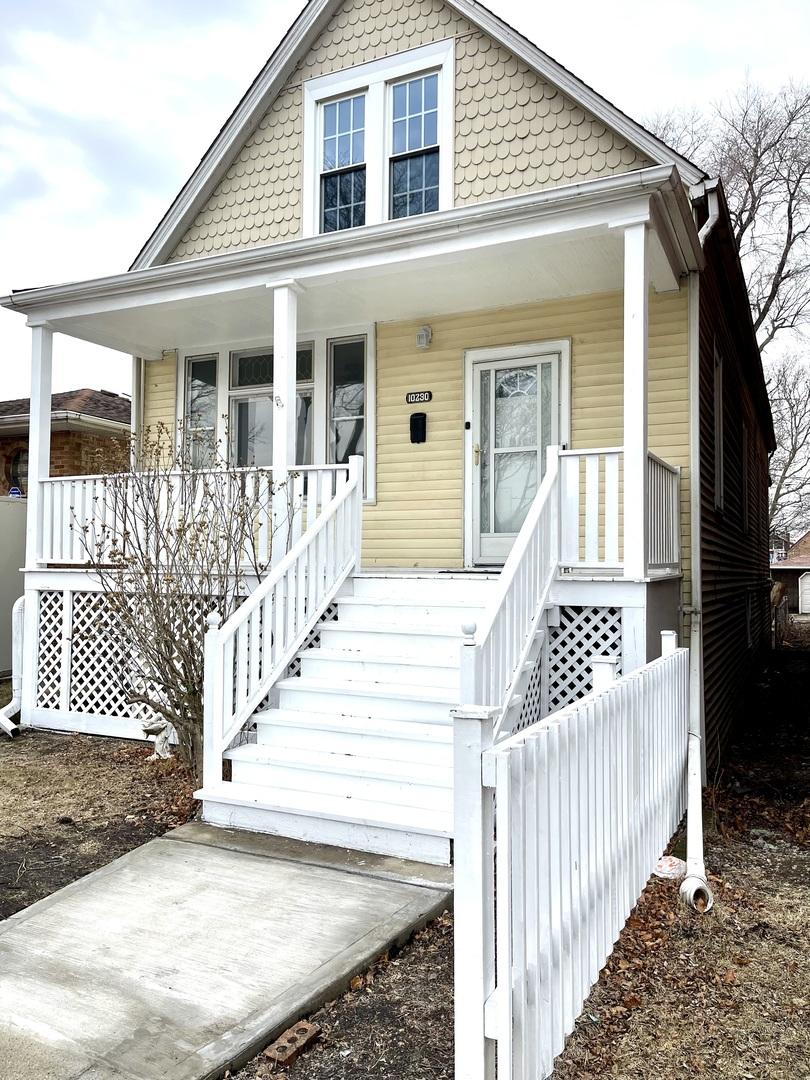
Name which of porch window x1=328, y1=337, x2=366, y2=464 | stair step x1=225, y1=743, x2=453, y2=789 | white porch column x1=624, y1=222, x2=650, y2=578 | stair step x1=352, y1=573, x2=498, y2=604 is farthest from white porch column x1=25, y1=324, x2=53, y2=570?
white porch column x1=624, y1=222, x2=650, y2=578

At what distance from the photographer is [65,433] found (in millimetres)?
15328

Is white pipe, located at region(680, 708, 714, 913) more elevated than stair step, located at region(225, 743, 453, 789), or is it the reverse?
stair step, located at region(225, 743, 453, 789)

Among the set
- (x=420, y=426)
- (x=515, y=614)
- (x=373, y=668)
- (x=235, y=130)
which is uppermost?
(x=235, y=130)

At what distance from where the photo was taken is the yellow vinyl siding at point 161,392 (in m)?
9.97

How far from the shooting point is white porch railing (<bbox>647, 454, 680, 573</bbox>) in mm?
6160

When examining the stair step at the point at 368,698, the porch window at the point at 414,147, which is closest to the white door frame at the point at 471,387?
the porch window at the point at 414,147

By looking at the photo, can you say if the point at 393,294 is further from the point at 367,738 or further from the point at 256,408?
the point at 367,738

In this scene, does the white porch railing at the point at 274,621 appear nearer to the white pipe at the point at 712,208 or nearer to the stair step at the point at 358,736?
the stair step at the point at 358,736

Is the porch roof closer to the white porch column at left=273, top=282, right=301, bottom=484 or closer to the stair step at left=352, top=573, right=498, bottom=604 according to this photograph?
the white porch column at left=273, top=282, right=301, bottom=484

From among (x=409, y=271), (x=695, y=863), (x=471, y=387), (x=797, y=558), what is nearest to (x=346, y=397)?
(x=471, y=387)

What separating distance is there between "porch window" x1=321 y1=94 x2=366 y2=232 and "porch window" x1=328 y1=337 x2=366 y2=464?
1.45 m

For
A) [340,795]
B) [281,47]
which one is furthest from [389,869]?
[281,47]

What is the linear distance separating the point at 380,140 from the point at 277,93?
153 cm

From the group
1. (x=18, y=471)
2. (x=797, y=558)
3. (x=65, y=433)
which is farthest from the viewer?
(x=797, y=558)
